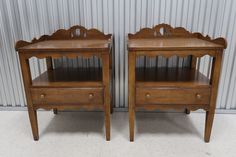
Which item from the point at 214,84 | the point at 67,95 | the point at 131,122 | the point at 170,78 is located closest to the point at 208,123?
the point at 214,84

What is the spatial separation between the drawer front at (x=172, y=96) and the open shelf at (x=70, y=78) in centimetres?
32

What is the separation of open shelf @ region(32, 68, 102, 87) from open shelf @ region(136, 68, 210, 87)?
Result: 33 centimetres

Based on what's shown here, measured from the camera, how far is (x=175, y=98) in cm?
130

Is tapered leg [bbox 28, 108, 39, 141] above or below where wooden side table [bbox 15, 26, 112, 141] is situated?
below

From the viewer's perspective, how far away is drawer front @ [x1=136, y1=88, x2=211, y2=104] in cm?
127

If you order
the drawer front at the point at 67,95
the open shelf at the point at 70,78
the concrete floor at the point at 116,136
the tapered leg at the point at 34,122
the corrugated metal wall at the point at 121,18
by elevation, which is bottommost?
the concrete floor at the point at 116,136

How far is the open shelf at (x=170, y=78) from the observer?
4.22 feet

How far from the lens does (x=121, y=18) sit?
1.60 metres

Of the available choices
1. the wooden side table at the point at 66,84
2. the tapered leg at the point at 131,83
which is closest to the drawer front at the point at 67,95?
the wooden side table at the point at 66,84

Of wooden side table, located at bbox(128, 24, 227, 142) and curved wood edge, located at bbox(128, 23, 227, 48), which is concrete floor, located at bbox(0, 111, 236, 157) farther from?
curved wood edge, located at bbox(128, 23, 227, 48)

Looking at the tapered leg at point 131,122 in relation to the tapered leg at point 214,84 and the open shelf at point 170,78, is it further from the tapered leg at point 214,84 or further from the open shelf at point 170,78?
the tapered leg at point 214,84

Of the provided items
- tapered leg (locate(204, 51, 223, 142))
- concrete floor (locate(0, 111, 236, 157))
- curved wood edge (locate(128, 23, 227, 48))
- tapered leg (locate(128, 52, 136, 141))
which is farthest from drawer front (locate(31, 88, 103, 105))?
tapered leg (locate(204, 51, 223, 142))

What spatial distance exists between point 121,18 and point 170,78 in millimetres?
663

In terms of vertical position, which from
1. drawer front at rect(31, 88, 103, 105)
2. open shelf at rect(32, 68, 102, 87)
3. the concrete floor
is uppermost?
open shelf at rect(32, 68, 102, 87)
